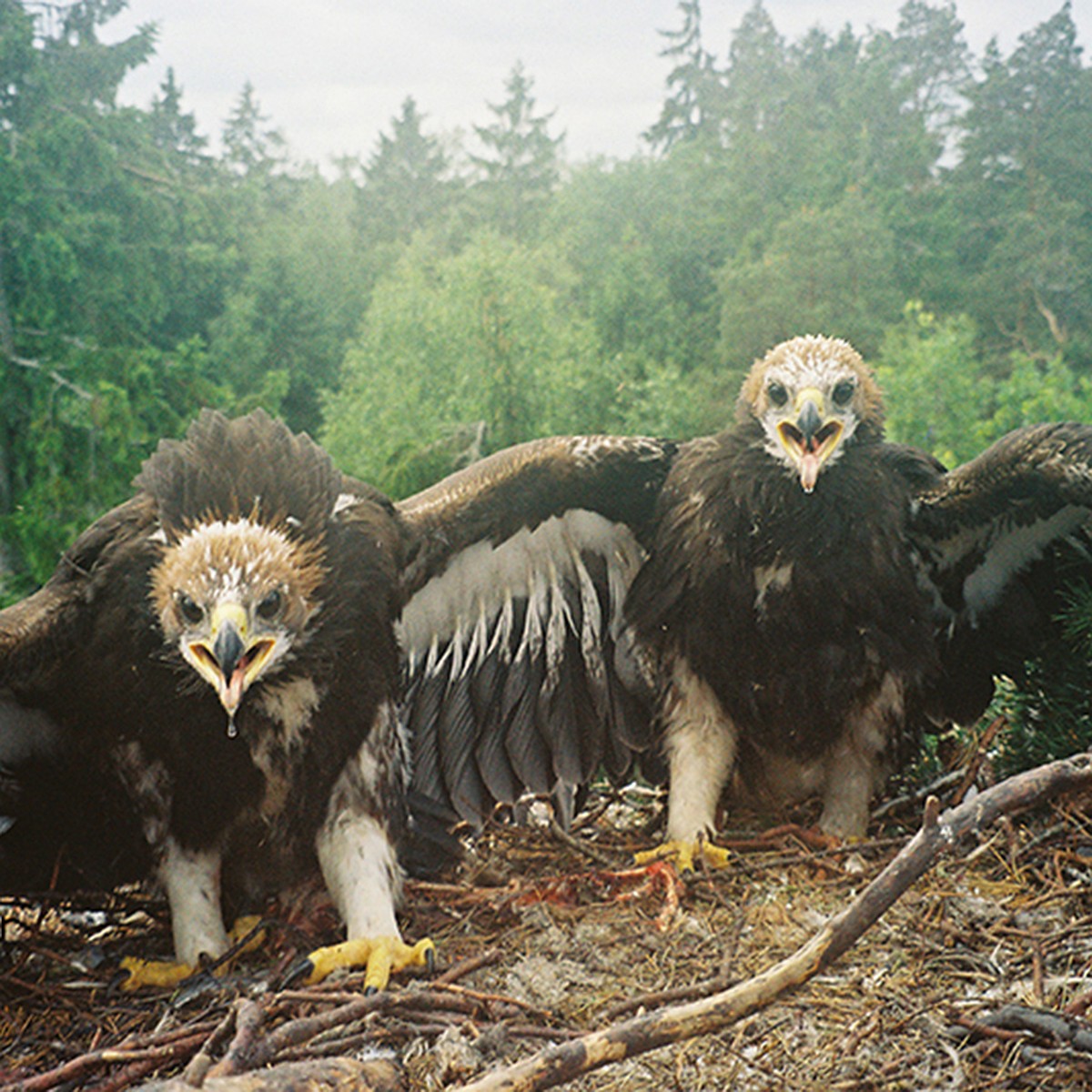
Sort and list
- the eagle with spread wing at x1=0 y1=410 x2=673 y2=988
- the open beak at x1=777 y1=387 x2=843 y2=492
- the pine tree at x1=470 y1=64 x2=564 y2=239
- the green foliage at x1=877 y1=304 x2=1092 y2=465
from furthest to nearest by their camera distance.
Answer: the pine tree at x1=470 y1=64 x2=564 y2=239, the green foliage at x1=877 y1=304 x2=1092 y2=465, the open beak at x1=777 y1=387 x2=843 y2=492, the eagle with spread wing at x1=0 y1=410 x2=673 y2=988

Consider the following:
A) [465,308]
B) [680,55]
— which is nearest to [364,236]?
[680,55]

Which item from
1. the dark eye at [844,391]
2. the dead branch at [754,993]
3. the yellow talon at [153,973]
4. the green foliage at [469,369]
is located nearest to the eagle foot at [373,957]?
the yellow talon at [153,973]

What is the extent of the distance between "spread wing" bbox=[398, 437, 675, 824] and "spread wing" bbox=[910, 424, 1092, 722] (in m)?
1.03

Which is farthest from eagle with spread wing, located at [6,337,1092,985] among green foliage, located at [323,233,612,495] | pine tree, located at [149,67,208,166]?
pine tree, located at [149,67,208,166]

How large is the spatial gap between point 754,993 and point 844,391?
7.96ft

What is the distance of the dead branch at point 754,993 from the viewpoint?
205cm

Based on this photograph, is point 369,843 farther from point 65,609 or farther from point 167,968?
point 65,609

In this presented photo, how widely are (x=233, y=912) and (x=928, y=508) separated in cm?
276

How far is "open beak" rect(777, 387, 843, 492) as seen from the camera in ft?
12.7

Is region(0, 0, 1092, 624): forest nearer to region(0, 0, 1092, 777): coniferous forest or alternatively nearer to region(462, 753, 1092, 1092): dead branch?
region(0, 0, 1092, 777): coniferous forest

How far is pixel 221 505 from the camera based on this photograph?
347cm

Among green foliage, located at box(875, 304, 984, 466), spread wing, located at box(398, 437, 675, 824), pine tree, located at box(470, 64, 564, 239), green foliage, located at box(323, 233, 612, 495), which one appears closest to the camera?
spread wing, located at box(398, 437, 675, 824)

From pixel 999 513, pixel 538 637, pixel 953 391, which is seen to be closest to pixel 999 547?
pixel 999 513

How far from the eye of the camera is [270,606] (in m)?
3.27
